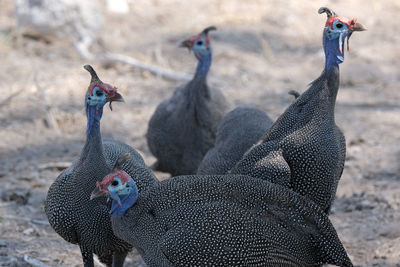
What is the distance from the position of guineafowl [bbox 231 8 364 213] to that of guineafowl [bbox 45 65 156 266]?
833 mm

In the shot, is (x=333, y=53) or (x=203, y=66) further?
(x=203, y=66)

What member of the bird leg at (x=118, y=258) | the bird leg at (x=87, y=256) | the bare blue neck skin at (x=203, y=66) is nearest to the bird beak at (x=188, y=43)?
the bare blue neck skin at (x=203, y=66)

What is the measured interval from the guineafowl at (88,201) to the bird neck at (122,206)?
9.8 inches

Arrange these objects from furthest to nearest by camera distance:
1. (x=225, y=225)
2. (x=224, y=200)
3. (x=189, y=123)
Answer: (x=189, y=123), (x=224, y=200), (x=225, y=225)

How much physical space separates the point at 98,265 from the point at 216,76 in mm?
3711

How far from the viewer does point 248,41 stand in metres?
8.58

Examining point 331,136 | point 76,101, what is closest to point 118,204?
point 331,136

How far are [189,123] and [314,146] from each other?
5.35 ft

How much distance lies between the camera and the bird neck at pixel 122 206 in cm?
329

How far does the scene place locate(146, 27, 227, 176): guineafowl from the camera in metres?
5.18

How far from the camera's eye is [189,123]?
5.18 metres

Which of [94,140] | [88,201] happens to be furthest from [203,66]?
[88,201]

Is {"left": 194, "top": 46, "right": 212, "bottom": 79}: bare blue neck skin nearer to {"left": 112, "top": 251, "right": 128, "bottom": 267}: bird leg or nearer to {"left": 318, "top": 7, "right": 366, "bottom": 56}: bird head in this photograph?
{"left": 318, "top": 7, "right": 366, "bottom": 56}: bird head

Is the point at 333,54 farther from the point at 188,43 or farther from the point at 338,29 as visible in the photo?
the point at 188,43
